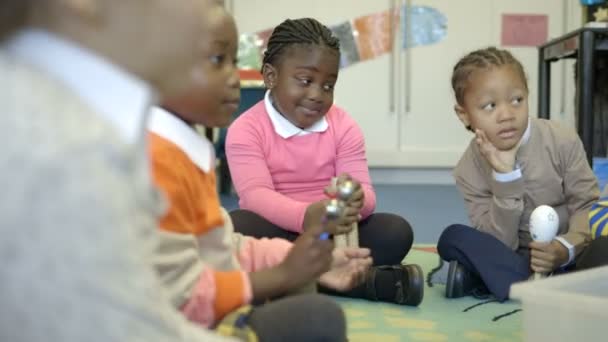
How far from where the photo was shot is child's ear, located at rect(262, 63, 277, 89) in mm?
1411

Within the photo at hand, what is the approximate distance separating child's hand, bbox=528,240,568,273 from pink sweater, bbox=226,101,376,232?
1.05ft

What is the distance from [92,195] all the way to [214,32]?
48 cm

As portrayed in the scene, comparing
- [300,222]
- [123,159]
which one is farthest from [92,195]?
[300,222]

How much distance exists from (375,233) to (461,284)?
0.19 m

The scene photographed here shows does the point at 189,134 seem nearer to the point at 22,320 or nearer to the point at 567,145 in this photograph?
the point at 22,320

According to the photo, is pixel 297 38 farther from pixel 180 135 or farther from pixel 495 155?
pixel 180 135

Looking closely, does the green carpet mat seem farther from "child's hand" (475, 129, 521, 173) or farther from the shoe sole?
"child's hand" (475, 129, 521, 173)

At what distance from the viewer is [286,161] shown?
55.5 inches

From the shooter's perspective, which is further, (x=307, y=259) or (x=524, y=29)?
(x=524, y=29)

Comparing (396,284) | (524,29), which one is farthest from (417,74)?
(396,284)

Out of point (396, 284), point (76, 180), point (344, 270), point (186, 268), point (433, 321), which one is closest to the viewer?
point (76, 180)

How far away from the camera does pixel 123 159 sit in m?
0.36

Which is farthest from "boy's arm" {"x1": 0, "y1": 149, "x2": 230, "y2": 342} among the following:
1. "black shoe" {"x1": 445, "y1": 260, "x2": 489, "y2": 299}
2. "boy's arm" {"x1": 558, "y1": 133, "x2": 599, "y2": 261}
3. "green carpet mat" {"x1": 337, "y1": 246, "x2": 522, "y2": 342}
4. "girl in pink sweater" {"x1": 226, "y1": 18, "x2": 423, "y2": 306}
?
"boy's arm" {"x1": 558, "y1": 133, "x2": 599, "y2": 261}

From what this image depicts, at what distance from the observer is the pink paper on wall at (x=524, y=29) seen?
3.29 meters
